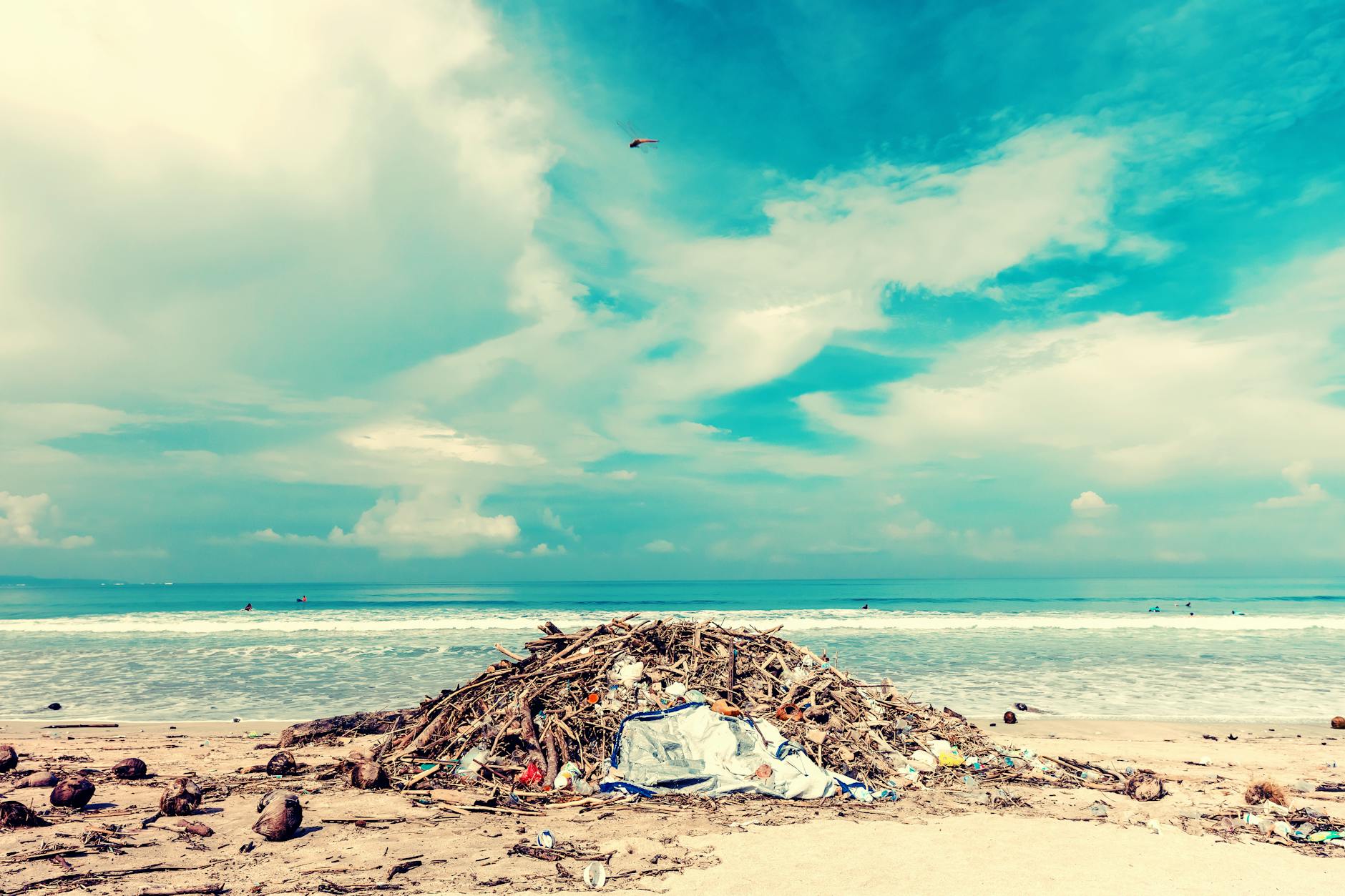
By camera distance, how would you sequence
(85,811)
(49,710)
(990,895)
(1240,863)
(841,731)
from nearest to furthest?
(990,895) < (1240,863) < (85,811) < (841,731) < (49,710)

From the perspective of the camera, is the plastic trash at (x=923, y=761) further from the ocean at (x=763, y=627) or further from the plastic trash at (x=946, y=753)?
the ocean at (x=763, y=627)

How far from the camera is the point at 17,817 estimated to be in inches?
293

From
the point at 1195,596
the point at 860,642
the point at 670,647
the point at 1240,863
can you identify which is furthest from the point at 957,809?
the point at 1195,596

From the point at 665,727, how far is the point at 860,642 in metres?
24.0

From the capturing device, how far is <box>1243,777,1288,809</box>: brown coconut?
8.52m

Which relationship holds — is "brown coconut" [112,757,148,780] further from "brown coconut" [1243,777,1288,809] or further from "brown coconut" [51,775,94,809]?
"brown coconut" [1243,777,1288,809]

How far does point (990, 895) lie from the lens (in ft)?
19.9

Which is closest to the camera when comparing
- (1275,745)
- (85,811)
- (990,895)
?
(990,895)

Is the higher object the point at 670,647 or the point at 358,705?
the point at 670,647

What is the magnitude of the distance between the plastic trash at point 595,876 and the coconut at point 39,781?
7.21 m

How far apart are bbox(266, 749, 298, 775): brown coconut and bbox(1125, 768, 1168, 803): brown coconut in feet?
36.9

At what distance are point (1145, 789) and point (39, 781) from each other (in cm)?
1385

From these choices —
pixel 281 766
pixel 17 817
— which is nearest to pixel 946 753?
pixel 281 766

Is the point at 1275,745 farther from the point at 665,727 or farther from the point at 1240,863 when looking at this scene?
the point at 665,727
